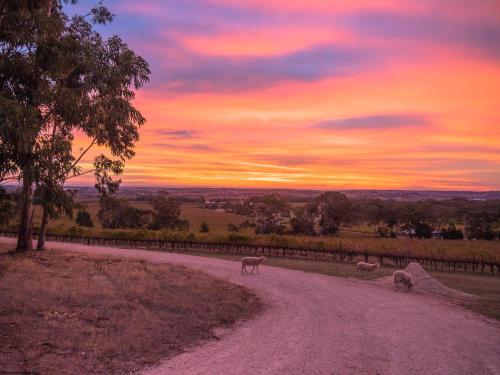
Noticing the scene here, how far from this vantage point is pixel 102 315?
14.4 meters

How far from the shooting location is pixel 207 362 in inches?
423

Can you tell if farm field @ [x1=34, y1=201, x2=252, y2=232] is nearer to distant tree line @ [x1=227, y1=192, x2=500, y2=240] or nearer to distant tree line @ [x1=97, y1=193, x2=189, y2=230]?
distant tree line @ [x1=97, y1=193, x2=189, y2=230]

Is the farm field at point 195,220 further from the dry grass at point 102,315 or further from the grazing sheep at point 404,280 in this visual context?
the grazing sheep at point 404,280

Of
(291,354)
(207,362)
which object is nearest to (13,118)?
(207,362)

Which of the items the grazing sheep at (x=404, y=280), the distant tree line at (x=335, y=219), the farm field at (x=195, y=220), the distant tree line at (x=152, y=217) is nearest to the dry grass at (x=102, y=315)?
the grazing sheep at (x=404, y=280)

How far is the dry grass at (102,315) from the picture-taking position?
1066cm

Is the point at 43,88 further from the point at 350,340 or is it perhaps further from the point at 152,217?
the point at 152,217

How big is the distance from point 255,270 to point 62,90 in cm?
1710

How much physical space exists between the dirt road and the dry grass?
1.05m

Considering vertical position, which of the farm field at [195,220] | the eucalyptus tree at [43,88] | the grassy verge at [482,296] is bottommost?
the farm field at [195,220]

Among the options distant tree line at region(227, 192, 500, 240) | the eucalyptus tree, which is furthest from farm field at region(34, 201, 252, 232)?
the eucalyptus tree

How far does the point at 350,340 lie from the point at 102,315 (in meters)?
7.54

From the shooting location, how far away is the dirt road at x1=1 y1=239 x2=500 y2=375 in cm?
1068

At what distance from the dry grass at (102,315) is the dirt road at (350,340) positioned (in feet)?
3.43
